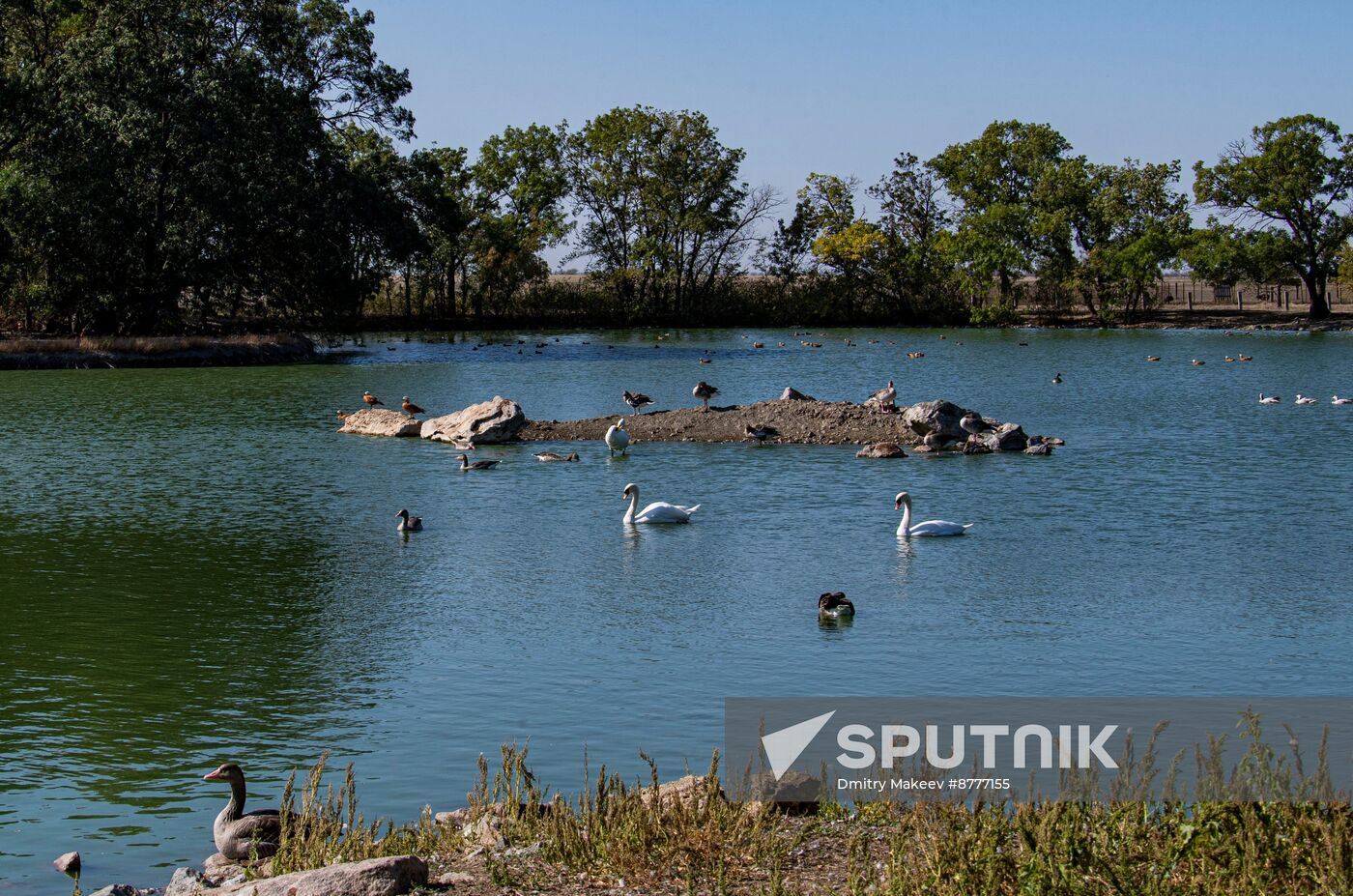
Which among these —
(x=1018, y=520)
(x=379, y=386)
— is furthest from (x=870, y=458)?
(x=379, y=386)

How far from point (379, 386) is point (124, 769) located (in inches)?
1348

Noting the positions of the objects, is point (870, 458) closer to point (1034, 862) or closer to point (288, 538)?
point (288, 538)

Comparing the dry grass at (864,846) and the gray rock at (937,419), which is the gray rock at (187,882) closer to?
the dry grass at (864,846)

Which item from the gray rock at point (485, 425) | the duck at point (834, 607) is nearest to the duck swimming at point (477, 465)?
the gray rock at point (485, 425)

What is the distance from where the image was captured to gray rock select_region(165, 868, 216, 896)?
6711 millimetres

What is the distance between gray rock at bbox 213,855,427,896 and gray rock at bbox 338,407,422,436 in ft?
79.4

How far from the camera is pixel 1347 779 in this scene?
8.15m

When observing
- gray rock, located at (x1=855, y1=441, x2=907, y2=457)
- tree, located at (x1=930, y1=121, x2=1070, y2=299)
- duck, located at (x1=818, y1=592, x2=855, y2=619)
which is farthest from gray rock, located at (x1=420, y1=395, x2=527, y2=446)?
tree, located at (x1=930, y1=121, x2=1070, y2=299)

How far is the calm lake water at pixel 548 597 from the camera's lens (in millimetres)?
9438

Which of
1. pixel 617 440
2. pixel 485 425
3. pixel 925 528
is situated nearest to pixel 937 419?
pixel 617 440

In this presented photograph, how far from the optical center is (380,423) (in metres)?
30.4

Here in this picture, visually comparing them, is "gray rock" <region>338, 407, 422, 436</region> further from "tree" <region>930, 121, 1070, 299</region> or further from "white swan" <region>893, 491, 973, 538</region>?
"tree" <region>930, 121, 1070, 299</region>

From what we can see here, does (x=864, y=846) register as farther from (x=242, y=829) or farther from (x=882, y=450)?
(x=882, y=450)

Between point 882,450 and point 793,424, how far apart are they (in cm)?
304
